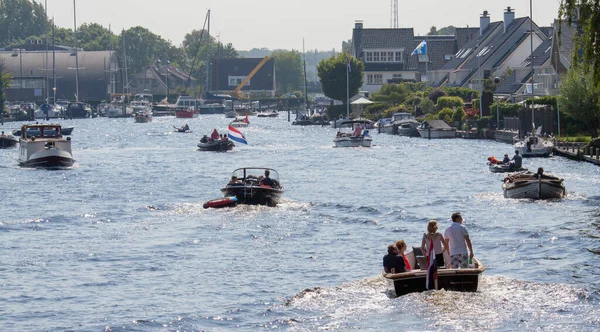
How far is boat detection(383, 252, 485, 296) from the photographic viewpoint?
97.3 ft

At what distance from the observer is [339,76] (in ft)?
512

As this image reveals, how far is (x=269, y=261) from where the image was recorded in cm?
3791

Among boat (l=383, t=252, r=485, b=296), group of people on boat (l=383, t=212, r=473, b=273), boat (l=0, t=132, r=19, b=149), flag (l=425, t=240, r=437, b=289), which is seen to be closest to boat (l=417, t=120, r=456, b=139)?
boat (l=0, t=132, r=19, b=149)

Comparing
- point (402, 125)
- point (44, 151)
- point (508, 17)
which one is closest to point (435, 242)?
point (44, 151)

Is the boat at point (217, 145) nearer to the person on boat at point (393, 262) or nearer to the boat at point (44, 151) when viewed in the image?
the boat at point (44, 151)

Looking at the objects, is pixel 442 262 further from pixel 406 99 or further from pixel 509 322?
pixel 406 99

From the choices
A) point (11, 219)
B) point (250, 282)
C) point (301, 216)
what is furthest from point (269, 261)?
point (11, 219)

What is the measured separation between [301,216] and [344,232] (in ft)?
15.8

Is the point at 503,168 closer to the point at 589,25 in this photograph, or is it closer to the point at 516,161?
the point at 516,161

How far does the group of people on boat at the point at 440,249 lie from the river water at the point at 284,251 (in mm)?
931

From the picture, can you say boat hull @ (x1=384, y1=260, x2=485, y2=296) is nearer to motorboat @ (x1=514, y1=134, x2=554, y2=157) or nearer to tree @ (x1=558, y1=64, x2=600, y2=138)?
motorboat @ (x1=514, y1=134, x2=554, y2=157)

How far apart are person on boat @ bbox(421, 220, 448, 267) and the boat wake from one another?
131cm

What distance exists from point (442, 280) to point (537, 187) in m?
23.5

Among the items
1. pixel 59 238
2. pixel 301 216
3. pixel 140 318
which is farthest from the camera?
pixel 301 216
